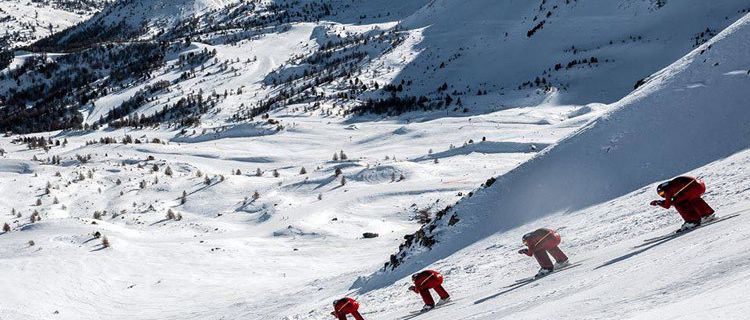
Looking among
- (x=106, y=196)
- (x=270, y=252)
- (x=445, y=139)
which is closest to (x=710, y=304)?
(x=270, y=252)

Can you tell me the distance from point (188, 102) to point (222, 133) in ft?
50.9

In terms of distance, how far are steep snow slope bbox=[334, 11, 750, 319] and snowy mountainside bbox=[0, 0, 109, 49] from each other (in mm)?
156104

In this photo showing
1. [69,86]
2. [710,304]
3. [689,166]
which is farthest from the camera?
[69,86]

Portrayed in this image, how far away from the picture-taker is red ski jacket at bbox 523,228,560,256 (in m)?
7.46

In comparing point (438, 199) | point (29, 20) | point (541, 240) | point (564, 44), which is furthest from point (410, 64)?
point (29, 20)

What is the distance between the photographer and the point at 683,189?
6664 mm

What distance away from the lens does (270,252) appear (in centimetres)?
1684

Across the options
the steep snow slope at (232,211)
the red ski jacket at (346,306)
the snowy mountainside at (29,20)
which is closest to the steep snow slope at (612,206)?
the red ski jacket at (346,306)

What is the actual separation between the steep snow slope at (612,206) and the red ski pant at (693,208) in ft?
1.20

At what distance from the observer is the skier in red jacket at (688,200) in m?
6.66

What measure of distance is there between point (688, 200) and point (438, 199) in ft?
41.3

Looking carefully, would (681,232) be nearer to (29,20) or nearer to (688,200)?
(688,200)

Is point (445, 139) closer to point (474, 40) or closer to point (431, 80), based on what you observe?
point (431, 80)

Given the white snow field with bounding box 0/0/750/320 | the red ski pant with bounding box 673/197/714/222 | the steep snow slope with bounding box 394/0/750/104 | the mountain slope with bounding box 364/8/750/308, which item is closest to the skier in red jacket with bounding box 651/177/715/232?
the red ski pant with bounding box 673/197/714/222
